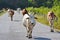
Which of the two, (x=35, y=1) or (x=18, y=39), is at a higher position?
(x=35, y=1)

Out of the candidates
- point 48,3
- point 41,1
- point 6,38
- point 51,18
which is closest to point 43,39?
point 6,38

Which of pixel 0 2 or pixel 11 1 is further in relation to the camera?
pixel 11 1

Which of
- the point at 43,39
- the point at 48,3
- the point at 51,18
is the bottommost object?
the point at 43,39

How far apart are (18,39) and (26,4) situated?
12120cm

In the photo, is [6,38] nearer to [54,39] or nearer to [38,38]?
[38,38]

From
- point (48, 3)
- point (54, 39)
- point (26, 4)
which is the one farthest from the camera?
point (26, 4)

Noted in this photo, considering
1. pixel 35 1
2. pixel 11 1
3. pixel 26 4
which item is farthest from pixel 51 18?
pixel 11 1

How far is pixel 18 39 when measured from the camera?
14297 millimetres

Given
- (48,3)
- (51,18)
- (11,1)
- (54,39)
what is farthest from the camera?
(11,1)

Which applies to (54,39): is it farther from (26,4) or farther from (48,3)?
(26,4)

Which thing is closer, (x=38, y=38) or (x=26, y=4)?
(x=38, y=38)

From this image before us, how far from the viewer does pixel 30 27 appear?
14867 mm

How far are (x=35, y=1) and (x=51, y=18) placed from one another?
10764cm

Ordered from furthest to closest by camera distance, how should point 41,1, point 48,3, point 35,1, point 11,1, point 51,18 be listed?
point 11,1, point 35,1, point 41,1, point 48,3, point 51,18
